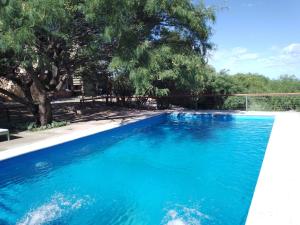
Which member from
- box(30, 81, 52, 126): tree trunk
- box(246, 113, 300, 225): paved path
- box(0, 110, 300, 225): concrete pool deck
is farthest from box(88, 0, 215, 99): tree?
box(246, 113, 300, 225): paved path

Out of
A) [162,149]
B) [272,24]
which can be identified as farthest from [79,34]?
[272,24]

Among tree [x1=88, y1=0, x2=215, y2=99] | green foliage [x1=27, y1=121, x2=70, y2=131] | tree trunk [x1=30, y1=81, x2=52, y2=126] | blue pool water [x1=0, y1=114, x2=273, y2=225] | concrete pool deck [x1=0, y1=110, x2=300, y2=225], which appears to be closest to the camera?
concrete pool deck [x1=0, y1=110, x2=300, y2=225]

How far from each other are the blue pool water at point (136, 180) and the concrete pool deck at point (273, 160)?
1.47ft

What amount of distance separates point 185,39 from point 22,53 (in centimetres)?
574

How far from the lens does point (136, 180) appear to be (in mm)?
7113

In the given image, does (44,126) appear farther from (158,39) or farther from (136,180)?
(136,180)

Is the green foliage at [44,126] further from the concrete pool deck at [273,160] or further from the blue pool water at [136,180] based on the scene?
the blue pool water at [136,180]

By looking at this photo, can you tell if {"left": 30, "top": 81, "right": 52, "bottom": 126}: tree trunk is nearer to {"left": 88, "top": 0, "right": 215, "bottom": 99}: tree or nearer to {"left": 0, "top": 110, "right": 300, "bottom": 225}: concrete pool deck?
{"left": 0, "top": 110, "right": 300, "bottom": 225}: concrete pool deck

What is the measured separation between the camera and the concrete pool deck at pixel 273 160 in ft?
13.9

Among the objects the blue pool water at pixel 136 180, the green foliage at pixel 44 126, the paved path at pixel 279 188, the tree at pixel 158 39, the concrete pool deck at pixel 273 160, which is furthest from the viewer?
the green foliage at pixel 44 126

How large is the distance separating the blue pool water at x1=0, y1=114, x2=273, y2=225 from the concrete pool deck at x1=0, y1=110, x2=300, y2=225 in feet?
1.47

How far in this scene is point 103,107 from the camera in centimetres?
1812

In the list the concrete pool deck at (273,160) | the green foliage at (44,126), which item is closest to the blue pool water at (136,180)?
the concrete pool deck at (273,160)

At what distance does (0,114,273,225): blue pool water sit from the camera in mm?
5355
